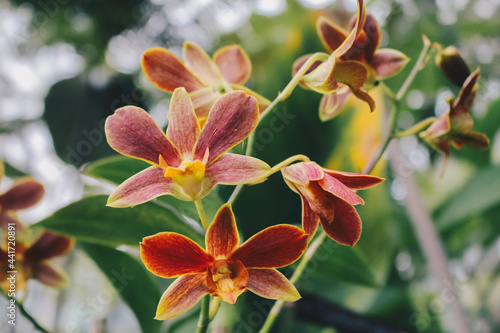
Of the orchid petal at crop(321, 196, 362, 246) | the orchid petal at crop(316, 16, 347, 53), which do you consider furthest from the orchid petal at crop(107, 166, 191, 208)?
the orchid petal at crop(316, 16, 347, 53)

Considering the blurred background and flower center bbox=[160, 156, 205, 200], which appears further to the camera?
the blurred background

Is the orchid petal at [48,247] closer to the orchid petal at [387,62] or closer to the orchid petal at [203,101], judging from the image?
the orchid petal at [203,101]

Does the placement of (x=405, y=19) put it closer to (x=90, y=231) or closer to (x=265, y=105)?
(x=265, y=105)

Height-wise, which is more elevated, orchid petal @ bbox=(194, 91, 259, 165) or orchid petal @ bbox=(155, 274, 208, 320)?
orchid petal @ bbox=(194, 91, 259, 165)

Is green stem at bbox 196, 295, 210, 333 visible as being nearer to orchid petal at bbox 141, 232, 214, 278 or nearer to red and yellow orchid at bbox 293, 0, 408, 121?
orchid petal at bbox 141, 232, 214, 278

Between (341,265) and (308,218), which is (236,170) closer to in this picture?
(308,218)

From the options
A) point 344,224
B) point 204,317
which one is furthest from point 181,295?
point 344,224

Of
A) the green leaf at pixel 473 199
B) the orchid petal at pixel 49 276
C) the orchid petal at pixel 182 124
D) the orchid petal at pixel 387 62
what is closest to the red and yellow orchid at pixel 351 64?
the orchid petal at pixel 387 62
